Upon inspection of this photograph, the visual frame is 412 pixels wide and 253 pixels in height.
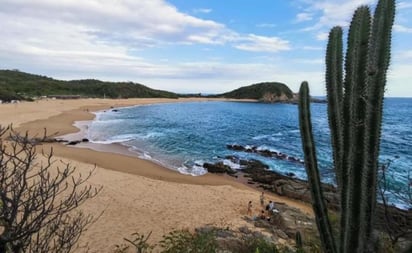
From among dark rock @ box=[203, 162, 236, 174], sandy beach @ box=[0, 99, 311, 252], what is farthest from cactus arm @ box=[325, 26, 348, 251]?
dark rock @ box=[203, 162, 236, 174]

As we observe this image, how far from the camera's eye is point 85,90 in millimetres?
97562

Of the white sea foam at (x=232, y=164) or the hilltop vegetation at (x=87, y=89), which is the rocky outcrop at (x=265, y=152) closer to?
the white sea foam at (x=232, y=164)

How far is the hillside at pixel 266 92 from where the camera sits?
12176 centimetres

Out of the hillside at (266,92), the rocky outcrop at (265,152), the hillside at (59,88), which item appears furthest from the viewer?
the hillside at (266,92)

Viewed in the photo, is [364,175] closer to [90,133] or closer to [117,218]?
[117,218]

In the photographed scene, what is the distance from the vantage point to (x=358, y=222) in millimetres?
3707

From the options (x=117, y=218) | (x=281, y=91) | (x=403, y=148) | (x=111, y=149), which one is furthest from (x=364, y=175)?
(x=281, y=91)

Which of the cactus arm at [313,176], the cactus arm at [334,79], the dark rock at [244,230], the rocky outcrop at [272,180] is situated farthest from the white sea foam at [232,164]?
the cactus arm at [334,79]

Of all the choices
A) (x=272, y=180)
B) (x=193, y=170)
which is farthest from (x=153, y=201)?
(x=272, y=180)

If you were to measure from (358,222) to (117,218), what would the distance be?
867cm

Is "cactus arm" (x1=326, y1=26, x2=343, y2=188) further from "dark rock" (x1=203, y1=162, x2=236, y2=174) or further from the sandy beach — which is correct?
"dark rock" (x1=203, y1=162, x2=236, y2=174)

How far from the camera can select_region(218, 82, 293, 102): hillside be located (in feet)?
399

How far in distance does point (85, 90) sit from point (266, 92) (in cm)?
6020

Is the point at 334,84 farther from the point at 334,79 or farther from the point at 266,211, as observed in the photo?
the point at 266,211
